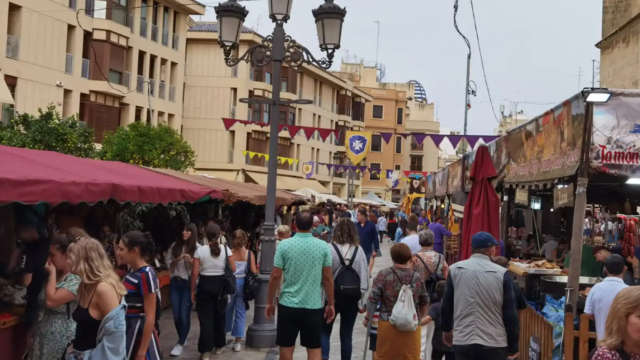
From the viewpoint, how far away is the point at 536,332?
8578 millimetres

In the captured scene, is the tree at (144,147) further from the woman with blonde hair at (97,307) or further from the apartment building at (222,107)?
the woman with blonde hair at (97,307)

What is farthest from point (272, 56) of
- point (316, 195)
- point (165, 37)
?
point (316, 195)

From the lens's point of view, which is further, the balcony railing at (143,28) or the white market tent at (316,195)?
the white market tent at (316,195)

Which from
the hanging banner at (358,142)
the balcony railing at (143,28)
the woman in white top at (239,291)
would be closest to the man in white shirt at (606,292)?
the woman in white top at (239,291)

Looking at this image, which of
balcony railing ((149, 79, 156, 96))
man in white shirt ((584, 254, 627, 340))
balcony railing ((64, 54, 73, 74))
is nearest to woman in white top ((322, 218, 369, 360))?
man in white shirt ((584, 254, 627, 340))

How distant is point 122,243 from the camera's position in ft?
17.9

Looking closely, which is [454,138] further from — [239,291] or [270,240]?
[239,291]

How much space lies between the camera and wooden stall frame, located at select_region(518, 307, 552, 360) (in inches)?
314

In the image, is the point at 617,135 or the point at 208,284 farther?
the point at 208,284

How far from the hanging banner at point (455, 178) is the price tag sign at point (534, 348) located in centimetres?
754

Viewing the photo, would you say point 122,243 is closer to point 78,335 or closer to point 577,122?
point 78,335

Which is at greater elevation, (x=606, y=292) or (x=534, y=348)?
(x=606, y=292)

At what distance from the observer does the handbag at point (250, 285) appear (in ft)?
32.4

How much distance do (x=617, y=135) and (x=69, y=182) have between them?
539 cm
